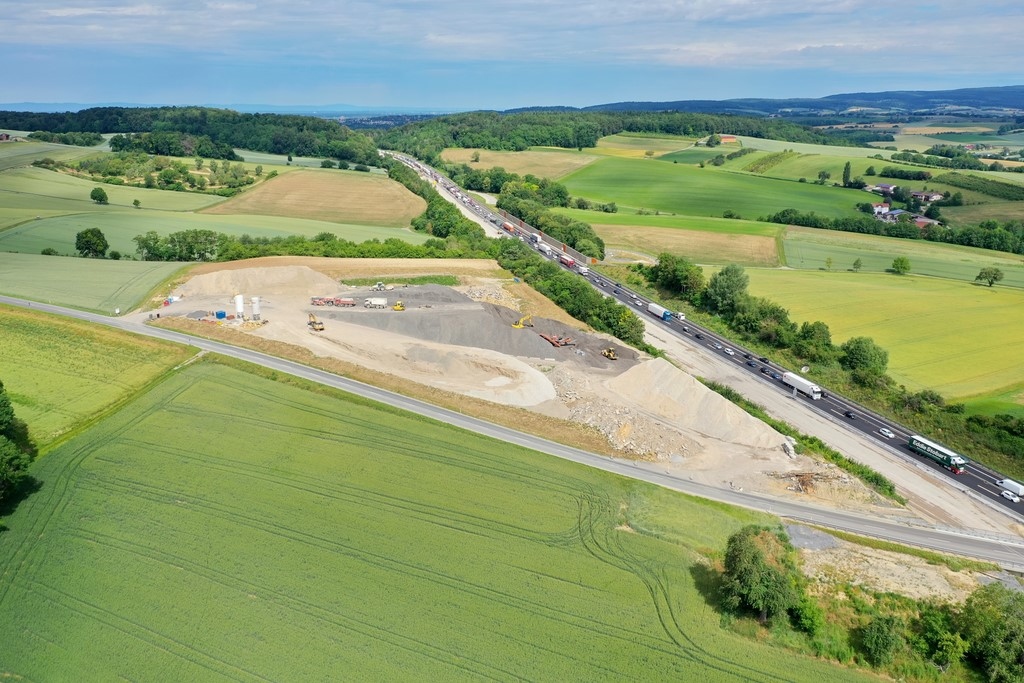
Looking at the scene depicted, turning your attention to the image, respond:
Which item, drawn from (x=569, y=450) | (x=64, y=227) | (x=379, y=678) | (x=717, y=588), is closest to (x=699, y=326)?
(x=569, y=450)

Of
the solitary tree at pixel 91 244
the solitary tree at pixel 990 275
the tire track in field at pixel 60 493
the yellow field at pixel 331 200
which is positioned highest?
the yellow field at pixel 331 200

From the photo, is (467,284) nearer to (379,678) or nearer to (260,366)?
(260,366)

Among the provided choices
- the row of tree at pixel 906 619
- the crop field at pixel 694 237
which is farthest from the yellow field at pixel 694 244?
the row of tree at pixel 906 619

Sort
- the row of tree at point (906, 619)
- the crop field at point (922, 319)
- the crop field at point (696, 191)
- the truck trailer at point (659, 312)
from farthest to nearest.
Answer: the crop field at point (696, 191), the truck trailer at point (659, 312), the crop field at point (922, 319), the row of tree at point (906, 619)

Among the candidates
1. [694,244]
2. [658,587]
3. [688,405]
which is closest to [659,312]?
[688,405]

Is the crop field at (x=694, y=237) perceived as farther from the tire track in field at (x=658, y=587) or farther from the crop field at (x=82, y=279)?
the crop field at (x=82, y=279)

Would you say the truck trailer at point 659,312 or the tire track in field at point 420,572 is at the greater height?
the truck trailer at point 659,312
